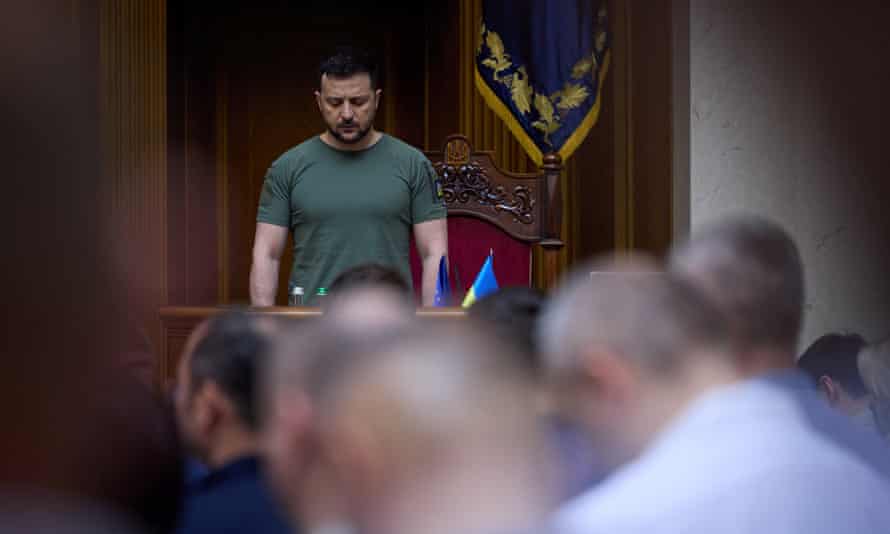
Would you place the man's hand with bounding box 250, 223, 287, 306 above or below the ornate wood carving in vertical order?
below

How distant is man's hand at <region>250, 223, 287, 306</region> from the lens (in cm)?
394

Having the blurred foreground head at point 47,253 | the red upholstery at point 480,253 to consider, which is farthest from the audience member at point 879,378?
the blurred foreground head at point 47,253

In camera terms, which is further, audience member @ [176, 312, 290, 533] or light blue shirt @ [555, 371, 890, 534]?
audience member @ [176, 312, 290, 533]

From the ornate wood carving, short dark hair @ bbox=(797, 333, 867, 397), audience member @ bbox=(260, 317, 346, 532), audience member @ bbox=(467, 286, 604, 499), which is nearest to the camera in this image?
audience member @ bbox=(260, 317, 346, 532)

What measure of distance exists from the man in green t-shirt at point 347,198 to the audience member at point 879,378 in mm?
1390

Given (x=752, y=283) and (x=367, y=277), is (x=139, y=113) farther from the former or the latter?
(x=752, y=283)

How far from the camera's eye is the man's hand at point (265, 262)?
12.9 ft

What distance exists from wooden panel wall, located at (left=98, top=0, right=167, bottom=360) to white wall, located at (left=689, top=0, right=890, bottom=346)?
2628mm

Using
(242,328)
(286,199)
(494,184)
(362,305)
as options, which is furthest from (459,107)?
(362,305)

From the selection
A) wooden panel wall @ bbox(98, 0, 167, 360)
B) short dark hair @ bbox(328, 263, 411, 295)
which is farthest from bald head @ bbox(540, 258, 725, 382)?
wooden panel wall @ bbox(98, 0, 167, 360)

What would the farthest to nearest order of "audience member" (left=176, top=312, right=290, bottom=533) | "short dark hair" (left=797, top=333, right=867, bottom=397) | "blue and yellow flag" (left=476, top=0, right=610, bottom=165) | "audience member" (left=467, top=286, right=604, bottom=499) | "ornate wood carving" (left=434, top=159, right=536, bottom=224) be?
"blue and yellow flag" (left=476, top=0, right=610, bottom=165)
"ornate wood carving" (left=434, top=159, right=536, bottom=224)
"short dark hair" (left=797, top=333, right=867, bottom=397)
"audience member" (left=467, top=286, right=604, bottom=499)
"audience member" (left=176, top=312, right=290, bottom=533)

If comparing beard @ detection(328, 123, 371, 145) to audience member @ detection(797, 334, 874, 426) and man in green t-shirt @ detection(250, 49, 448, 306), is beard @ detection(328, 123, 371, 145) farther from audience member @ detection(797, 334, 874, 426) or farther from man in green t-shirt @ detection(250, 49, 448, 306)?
audience member @ detection(797, 334, 874, 426)

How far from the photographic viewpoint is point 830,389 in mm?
3273

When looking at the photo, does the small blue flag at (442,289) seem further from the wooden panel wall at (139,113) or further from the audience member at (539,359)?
the wooden panel wall at (139,113)
